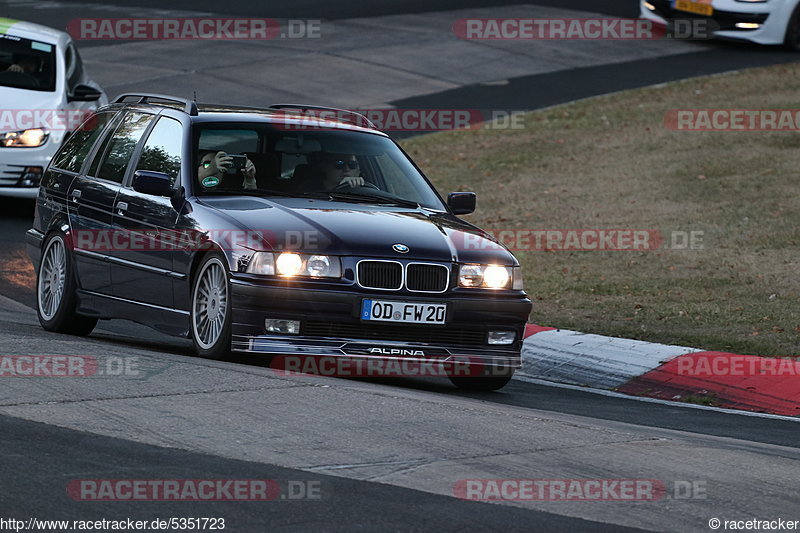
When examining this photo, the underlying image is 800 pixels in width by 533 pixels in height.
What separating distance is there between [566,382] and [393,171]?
1.96m

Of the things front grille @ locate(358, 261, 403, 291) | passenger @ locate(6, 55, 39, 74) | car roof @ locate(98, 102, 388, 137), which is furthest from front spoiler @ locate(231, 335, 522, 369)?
passenger @ locate(6, 55, 39, 74)

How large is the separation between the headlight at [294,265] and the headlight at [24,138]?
7.62 m

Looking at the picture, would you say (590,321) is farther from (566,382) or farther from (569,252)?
(569,252)

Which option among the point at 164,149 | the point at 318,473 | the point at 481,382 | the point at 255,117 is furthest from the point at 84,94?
the point at 318,473

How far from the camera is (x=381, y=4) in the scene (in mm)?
31797

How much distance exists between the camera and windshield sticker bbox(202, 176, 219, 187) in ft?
31.1

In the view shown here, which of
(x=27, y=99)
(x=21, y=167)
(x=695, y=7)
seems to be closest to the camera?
(x=21, y=167)

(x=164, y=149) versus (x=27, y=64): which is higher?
(x=164, y=149)

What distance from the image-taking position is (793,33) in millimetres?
26266

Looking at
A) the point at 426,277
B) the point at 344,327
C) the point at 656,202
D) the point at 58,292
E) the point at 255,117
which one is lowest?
the point at 656,202

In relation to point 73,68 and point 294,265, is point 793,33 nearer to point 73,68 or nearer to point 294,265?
point 73,68

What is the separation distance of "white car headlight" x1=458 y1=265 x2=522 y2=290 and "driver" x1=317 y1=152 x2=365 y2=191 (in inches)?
49.3

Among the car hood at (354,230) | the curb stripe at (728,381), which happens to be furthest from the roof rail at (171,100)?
the curb stripe at (728,381)

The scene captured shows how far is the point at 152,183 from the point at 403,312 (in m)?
1.80
